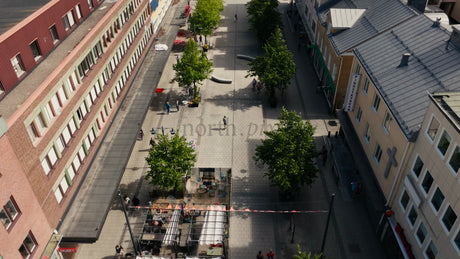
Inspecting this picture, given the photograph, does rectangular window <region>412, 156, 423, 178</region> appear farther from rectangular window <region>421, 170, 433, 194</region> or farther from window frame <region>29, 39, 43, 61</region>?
window frame <region>29, 39, 43, 61</region>

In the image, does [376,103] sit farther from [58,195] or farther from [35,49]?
[35,49]

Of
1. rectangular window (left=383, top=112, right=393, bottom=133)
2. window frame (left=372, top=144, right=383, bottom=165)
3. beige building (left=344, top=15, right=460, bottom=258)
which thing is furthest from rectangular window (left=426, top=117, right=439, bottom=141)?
window frame (left=372, top=144, right=383, bottom=165)

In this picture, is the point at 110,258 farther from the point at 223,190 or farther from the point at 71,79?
the point at 71,79

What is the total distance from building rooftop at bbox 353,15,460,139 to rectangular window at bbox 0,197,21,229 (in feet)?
83.2

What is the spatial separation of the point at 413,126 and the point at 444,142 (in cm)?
375

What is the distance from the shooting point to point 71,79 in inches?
1123

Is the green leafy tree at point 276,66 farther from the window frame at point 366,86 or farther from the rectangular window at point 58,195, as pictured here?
the rectangular window at point 58,195

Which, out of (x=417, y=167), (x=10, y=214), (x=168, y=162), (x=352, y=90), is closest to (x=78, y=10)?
(x=168, y=162)

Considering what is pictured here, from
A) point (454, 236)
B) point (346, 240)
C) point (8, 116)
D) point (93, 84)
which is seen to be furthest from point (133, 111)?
point (454, 236)

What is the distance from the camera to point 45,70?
25.8 meters

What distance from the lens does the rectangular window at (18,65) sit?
2341cm

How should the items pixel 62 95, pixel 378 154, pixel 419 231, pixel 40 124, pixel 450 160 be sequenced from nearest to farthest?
1. pixel 450 160
2. pixel 419 231
3. pixel 40 124
4. pixel 62 95
5. pixel 378 154

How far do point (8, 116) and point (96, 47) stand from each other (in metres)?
14.9

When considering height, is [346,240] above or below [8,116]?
below
